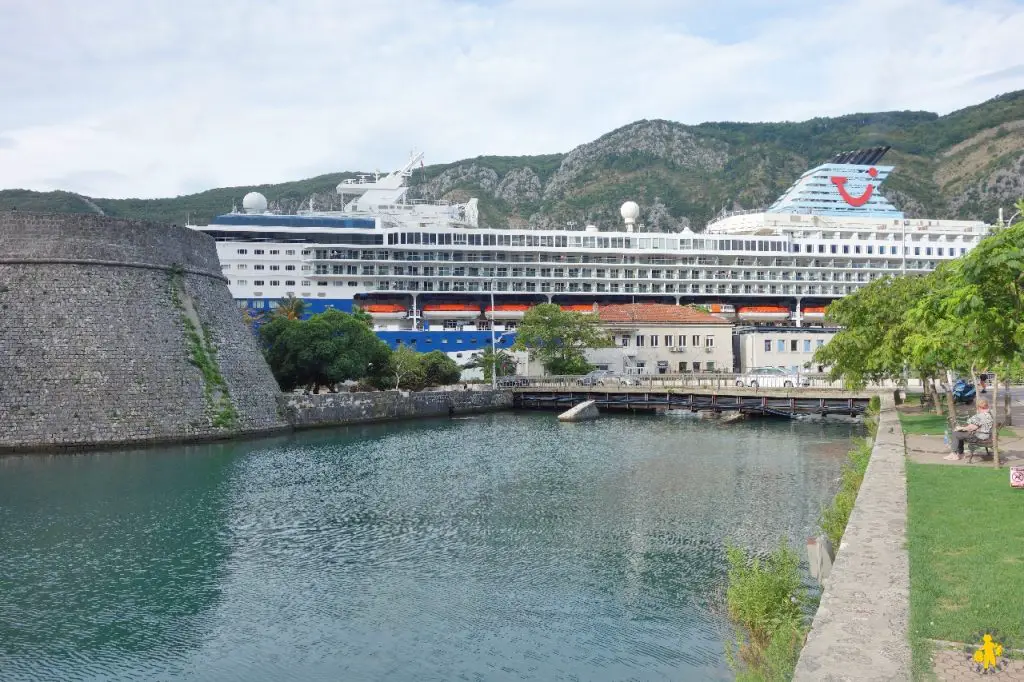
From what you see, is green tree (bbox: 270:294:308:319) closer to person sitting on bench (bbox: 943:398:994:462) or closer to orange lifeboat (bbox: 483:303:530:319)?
orange lifeboat (bbox: 483:303:530:319)

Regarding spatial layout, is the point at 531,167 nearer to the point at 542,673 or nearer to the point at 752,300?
the point at 752,300

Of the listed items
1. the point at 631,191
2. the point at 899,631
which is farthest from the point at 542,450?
the point at 631,191

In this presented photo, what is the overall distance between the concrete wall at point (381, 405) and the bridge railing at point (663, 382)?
308 centimetres

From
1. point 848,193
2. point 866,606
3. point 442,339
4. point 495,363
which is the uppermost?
point 848,193

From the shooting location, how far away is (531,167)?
186m

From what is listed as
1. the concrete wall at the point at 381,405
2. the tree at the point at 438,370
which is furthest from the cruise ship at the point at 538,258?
the concrete wall at the point at 381,405

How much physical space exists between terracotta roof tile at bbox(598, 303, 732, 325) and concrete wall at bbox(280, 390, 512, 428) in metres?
14.8

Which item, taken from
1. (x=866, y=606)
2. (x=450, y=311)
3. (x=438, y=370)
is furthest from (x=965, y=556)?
(x=450, y=311)

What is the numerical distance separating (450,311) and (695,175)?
10651cm

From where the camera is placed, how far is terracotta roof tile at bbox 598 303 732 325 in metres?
62.7

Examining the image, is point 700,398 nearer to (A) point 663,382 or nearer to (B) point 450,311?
(A) point 663,382

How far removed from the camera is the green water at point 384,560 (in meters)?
12.0

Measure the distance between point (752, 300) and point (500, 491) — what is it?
62820 millimetres

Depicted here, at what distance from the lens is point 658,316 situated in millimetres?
63500
